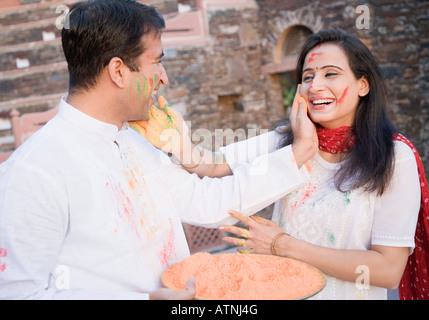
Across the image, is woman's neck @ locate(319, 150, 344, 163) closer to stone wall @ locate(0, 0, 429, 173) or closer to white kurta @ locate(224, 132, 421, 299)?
white kurta @ locate(224, 132, 421, 299)

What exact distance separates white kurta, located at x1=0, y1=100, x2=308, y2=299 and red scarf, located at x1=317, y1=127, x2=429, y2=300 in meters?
0.24

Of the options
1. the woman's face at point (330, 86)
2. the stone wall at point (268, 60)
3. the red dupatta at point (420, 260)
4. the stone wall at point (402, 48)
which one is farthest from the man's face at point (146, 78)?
the stone wall at point (402, 48)

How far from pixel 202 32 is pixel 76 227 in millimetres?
5909

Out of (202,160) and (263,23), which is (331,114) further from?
(263,23)

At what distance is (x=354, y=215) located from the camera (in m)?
1.88

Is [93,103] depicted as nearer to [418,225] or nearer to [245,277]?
[245,277]

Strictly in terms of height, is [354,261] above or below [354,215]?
below

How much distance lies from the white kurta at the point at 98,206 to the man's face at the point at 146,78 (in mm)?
137

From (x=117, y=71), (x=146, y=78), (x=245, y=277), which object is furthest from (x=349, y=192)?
(x=117, y=71)

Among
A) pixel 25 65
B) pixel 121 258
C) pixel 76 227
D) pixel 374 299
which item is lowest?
pixel 374 299

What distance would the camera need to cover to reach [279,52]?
722cm

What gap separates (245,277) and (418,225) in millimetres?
1135

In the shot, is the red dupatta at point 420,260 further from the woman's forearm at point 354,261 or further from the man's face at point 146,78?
the man's face at point 146,78
